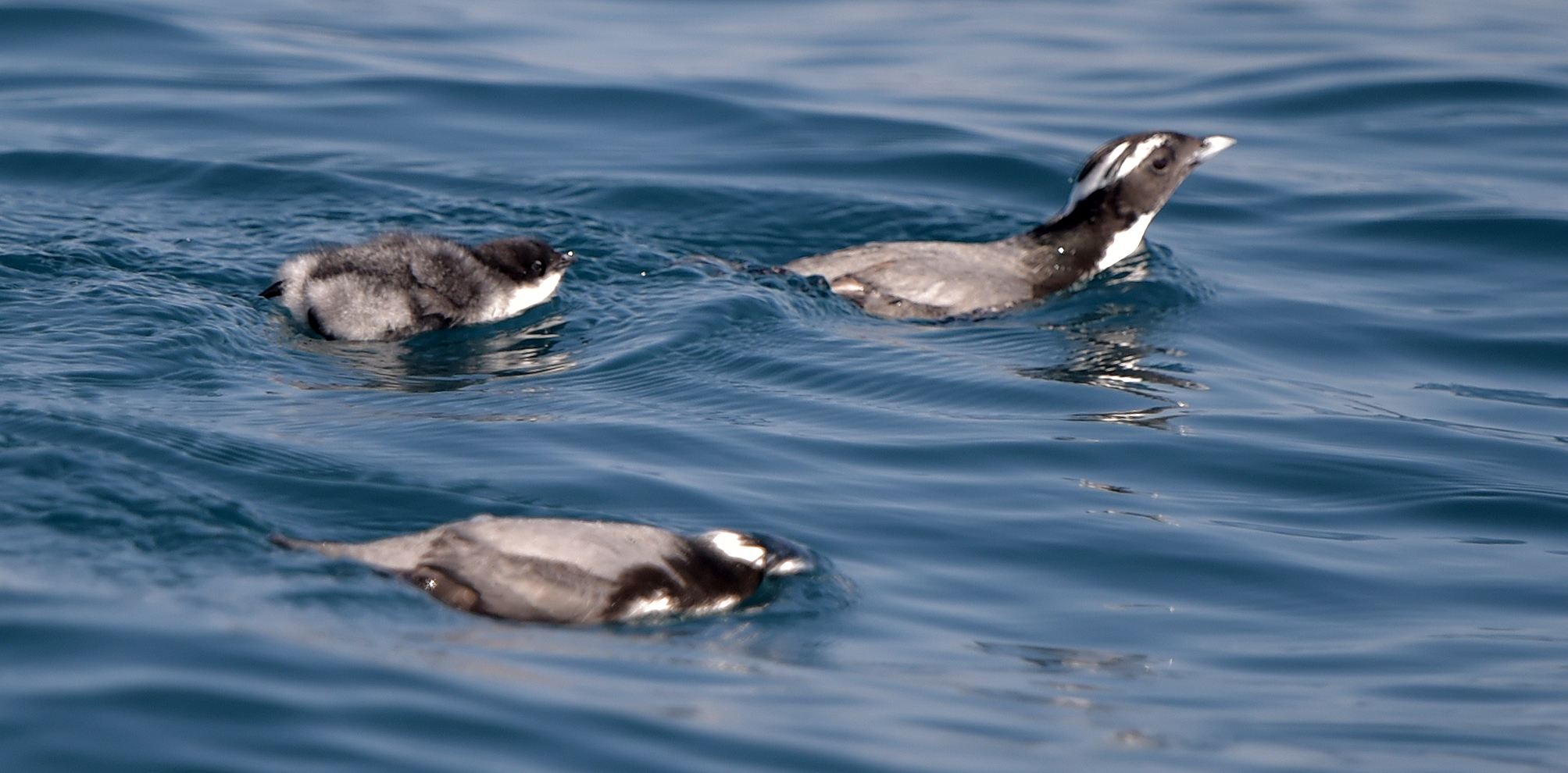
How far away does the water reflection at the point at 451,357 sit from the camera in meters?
10.2

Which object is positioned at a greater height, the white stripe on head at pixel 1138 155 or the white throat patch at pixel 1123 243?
the white stripe on head at pixel 1138 155

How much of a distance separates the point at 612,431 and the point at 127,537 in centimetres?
290

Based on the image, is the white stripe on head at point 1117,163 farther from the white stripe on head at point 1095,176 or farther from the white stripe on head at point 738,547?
the white stripe on head at point 738,547

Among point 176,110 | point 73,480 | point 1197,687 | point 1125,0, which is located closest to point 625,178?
point 176,110

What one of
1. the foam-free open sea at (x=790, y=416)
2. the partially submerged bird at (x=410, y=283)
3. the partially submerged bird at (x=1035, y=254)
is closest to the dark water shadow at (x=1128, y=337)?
the foam-free open sea at (x=790, y=416)

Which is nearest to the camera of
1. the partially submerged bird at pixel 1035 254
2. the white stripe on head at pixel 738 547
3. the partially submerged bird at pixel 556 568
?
the partially submerged bird at pixel 556 568

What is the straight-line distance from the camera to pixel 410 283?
430 inches

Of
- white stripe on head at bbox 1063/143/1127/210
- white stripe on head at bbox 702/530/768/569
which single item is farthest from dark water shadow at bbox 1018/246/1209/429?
white stripe on head at bbox 702/530/768/569

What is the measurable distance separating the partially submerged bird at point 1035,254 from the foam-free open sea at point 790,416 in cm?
23

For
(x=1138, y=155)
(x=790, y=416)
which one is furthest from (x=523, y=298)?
(x=1138, y=155)

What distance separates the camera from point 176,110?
17156 mm

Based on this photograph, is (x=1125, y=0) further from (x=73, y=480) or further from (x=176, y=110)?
(x=73, y=480)

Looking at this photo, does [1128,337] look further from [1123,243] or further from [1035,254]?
[1123,243]

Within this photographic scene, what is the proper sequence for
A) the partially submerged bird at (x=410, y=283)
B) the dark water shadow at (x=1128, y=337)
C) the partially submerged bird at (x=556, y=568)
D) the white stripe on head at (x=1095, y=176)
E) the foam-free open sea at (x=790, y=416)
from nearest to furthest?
the foam-free open sea at (x=790, y=416) → the partially submerged bird at (x=556, y=568) → the partially submerged bird at (x=410, y=283) → the dark water shadow at (x=1128, y=337) → the white stripe on head at (x=1095, y=176)
